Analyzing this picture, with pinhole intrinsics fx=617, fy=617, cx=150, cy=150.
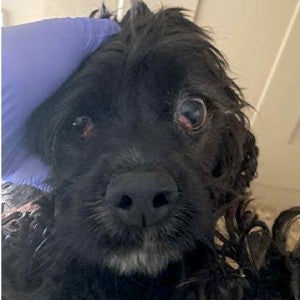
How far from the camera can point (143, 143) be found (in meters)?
0.89

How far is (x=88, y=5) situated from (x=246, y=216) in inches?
22.4

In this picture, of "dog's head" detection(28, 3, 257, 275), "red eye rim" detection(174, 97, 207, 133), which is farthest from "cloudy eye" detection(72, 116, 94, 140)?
"red eye rim" detection(174, 97, 207, 133)

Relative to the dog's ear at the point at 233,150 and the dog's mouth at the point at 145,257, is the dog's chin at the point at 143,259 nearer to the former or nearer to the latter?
the dog's mouth at the point at 145,257

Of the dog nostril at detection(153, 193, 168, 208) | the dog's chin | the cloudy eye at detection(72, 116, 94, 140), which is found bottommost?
the dog's chin

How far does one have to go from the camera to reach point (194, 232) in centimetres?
88

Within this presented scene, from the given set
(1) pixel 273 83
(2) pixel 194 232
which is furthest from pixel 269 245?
(1) pixel 273 83

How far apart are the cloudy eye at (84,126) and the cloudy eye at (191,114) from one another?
0.45ft

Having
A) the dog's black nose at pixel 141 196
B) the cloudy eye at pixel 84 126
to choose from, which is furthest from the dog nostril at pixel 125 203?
the cloudy eye at pixel 84 126

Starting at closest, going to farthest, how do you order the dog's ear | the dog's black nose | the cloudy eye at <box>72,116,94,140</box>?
1. the dog's black nose
2. the cloudy eye at <box>72,116,94,140</box>
3. the dog's ear

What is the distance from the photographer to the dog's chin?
2.80ft

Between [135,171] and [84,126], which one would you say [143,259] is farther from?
[84,126]

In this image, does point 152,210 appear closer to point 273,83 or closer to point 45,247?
point 45,247

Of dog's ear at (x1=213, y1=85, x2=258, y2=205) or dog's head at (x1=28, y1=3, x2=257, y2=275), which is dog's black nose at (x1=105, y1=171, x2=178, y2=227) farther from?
dog's ear at (x1=213, y1=85, x2=258, y2=205)

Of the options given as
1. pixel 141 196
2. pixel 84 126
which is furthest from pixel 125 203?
pixel 84 126
